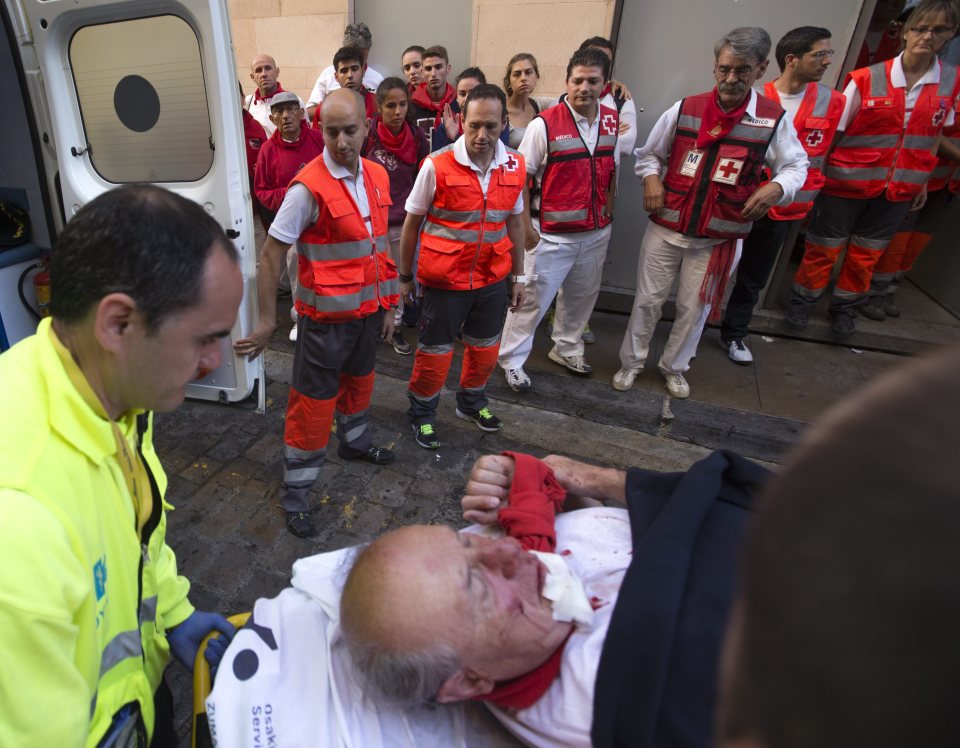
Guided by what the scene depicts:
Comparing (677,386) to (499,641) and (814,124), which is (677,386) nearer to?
(814,124)

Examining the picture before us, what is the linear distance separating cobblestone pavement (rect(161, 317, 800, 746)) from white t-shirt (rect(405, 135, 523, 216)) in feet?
4.69

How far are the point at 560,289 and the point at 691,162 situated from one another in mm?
1300

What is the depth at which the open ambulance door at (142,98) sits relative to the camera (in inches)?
99.6

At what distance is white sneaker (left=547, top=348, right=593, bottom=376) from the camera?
14.1 ft

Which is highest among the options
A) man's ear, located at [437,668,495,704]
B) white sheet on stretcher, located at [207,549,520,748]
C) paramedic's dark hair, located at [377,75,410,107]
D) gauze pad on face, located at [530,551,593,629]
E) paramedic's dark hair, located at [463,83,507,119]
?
paramedic's dark hair, located at [463,83,507,119]

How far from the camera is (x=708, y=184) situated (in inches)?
137

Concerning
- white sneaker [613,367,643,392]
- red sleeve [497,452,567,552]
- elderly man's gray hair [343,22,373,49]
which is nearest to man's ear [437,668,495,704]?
red sleeve [497,452,567,552]

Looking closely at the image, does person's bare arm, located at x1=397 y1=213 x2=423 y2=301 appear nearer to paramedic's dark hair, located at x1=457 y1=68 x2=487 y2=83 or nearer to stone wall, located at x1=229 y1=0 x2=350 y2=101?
paramedic's dark hair, located at x1=457 y1=68 x2=487 y2=83

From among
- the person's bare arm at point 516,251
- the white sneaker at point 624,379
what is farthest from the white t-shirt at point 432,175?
the white sneaker at point 624,379

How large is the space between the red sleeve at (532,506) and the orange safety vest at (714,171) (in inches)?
102

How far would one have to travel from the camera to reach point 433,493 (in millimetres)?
3031

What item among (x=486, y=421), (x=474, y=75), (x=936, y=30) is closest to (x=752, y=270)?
(x=936, y=30)

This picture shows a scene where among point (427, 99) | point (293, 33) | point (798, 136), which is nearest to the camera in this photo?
point (798, 136)

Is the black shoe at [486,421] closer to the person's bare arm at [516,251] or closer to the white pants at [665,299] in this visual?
the person's bare arm at [516,251]
